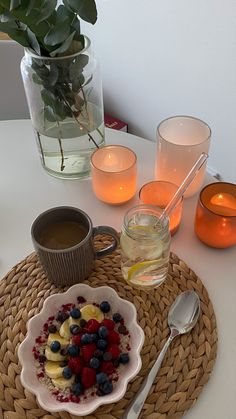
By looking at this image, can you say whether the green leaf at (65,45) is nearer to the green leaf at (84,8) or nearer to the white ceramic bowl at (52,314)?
the green leaf at (84,8)

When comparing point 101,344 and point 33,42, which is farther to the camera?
point 33,42

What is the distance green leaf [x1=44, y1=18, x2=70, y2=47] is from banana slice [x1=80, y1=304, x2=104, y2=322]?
1.23 ft

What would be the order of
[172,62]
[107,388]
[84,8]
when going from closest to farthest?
[107,388] < [84,8] < [172,62]

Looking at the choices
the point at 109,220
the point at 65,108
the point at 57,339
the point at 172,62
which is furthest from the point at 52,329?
the point at 172,62

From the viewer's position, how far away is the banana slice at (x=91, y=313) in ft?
2.00

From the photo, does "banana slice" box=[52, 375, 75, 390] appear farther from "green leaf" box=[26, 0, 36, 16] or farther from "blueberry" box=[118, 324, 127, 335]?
"green leaf" box=[26, 0, 36, 16]

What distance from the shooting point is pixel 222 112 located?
118cm

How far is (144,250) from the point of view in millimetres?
651

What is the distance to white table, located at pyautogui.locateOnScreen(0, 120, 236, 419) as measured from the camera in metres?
0.59

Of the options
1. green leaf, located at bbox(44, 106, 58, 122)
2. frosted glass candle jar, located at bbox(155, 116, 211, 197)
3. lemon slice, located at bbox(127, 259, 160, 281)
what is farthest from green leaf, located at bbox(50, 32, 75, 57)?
lemon slice, located at bbox(127, 259, 160, 281)

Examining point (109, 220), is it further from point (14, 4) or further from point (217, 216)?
point (14, 4)

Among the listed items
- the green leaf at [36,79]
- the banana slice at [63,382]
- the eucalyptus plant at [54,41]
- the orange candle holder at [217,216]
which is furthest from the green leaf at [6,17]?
the banana slice at [63,382]

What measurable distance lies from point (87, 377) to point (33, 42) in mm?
484

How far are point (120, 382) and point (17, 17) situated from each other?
1.61 ft
